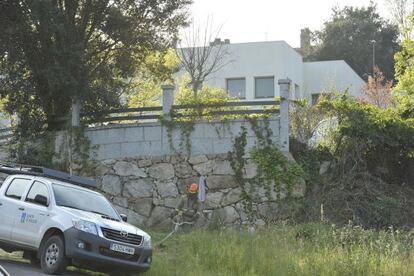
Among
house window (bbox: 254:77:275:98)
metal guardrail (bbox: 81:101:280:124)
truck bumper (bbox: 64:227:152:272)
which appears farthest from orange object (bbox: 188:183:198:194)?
house window (bbox: 254:77:275:98)

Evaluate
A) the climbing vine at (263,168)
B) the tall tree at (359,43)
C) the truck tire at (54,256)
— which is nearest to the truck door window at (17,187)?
the truck tire at (54,256)

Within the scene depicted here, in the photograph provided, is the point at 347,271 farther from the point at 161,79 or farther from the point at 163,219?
the point at 161,79

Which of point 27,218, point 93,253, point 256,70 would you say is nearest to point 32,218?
point 27,218

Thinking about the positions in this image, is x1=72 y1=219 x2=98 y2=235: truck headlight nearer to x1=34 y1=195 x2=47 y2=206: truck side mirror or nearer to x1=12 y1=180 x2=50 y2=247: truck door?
x1=12 y1=180 x2=50 y2=247: truck door

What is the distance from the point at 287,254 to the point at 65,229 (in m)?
4.37

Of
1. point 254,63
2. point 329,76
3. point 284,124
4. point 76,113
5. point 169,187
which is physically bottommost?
point 169,187

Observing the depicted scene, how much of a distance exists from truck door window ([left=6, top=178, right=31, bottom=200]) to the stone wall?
286 inches

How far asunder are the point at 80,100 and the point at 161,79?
544 cm

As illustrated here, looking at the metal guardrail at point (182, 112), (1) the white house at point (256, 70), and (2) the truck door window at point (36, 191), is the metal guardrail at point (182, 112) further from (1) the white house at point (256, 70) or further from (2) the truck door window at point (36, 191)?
(1) the white house at point (256, 70)

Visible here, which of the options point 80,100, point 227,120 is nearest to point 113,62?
point 80,100

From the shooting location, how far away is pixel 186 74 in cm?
3734

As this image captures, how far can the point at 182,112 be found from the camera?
67.5ft

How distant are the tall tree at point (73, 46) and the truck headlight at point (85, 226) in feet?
31.7

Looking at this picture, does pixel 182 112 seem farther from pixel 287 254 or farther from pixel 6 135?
pixel 287 254
